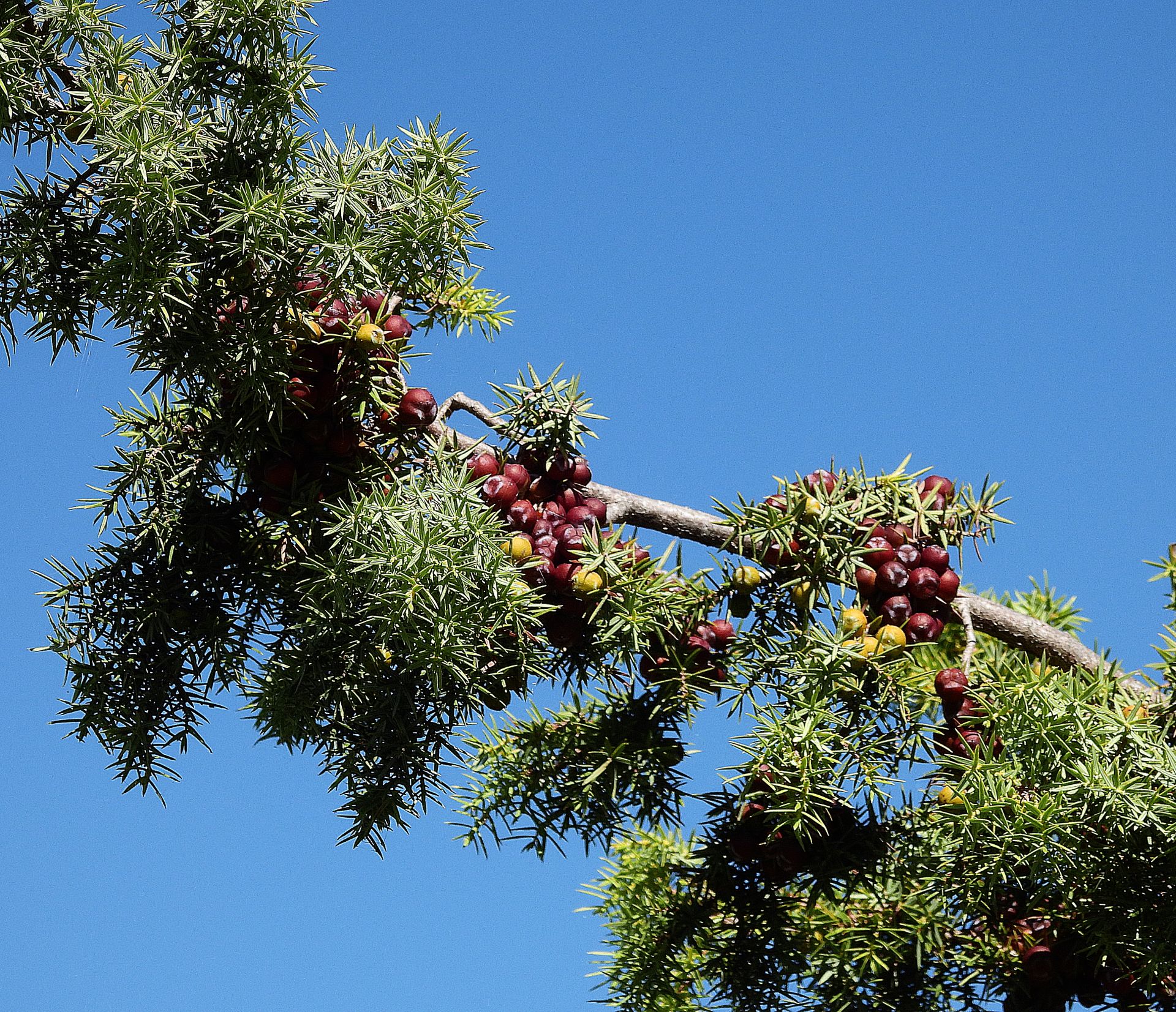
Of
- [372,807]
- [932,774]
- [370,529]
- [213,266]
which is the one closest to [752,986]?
[932,774]

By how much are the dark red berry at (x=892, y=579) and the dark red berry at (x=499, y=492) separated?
60 cm

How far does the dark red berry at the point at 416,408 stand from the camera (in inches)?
74.8

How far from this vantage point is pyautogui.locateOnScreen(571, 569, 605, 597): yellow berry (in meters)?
1.76

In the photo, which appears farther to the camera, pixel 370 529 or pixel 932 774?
pixel 932 774

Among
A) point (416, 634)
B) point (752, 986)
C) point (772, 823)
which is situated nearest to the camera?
point (416, 634)

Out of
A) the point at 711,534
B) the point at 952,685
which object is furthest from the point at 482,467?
the point at 952,685

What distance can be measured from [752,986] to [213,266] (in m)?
1.46

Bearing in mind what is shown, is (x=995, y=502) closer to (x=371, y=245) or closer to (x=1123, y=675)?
(x=1123, y=675)

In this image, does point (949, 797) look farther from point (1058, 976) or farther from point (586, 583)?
point (586, 583)

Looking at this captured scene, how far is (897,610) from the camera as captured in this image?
1.91 m

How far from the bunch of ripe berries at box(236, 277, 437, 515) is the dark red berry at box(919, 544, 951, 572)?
2.89 feet

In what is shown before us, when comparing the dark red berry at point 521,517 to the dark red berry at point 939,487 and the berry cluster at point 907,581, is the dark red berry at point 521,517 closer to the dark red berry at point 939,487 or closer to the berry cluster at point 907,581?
the berry cluster at point 907,581

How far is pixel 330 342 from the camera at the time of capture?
1792mm

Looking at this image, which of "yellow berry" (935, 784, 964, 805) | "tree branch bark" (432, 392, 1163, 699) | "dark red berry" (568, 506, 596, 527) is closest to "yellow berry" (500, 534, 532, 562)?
"dark red berry" (568, 506, 596, 527)
